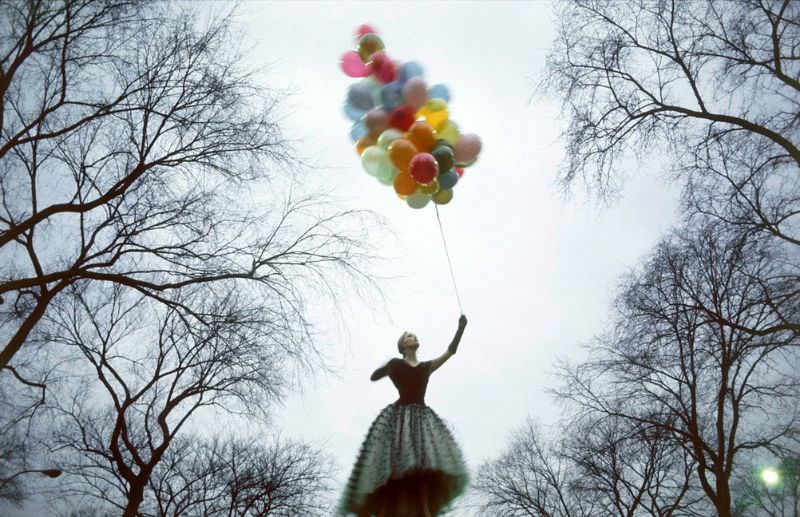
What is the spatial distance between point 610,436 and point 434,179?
12.6 meters

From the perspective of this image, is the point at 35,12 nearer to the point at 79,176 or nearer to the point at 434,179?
the point at 79,176

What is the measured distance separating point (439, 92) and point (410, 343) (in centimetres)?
252

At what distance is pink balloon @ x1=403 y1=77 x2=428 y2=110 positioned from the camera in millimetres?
4562

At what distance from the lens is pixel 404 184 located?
4.41 metres

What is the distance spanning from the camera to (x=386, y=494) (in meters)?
3.47

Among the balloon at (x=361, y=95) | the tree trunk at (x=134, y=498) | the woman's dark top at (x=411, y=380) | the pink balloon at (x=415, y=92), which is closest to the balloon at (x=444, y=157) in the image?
the pink balloon at (x=415, y=92)

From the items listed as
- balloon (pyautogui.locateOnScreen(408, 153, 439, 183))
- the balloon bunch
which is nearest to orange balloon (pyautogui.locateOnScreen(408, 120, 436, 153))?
the balloon bunch

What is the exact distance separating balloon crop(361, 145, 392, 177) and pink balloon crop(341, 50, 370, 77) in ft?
3.48

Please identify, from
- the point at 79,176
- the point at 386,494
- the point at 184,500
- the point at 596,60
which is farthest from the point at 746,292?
the point at 184,500

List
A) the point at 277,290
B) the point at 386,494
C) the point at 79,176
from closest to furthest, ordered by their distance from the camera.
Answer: the point at 386,494 < the point at 277,290 < the point at 79,176

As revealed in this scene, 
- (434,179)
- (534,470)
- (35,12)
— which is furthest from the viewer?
(534,470)

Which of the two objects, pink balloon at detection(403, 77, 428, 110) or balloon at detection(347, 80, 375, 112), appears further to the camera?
balloon at detection(347, 80, 375, 112)

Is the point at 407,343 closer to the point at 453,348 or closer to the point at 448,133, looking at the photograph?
the point at 453,348

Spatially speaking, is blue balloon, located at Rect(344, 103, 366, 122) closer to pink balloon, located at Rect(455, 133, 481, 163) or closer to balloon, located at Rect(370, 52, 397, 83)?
balloon, located at Rect(370, 52, 397, 83)
